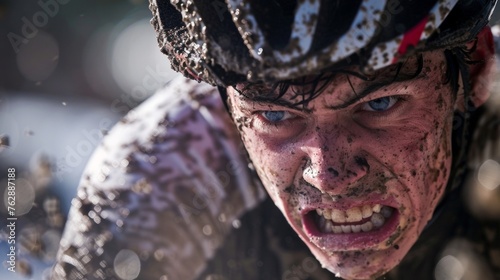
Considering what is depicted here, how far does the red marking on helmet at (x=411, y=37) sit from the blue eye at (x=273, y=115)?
16.5 inches

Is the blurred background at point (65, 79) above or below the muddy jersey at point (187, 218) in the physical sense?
below

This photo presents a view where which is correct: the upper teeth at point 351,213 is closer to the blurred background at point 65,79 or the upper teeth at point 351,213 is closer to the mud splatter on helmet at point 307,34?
the mud splatter on helmet at point 307,34

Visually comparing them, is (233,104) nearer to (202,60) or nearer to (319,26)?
(202,60)

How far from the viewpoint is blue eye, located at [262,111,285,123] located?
7.48 feet

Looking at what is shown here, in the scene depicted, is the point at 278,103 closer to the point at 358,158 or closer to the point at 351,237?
the point at 358,158

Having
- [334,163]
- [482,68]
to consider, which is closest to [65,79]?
[482,68]

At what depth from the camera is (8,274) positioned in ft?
12.5

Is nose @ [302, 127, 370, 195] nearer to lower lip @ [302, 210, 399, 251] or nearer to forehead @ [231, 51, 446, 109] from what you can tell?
forehead @ [231, 51, 446, 109]

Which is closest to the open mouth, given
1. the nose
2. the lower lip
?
the lower lip

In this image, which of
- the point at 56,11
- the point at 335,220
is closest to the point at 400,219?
the point at 335,220

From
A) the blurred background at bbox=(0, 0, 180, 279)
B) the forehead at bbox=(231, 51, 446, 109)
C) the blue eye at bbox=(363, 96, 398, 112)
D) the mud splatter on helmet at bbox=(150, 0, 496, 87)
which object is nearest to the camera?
the mud splatter on helmet at bbox=(150, 0, 496, 87)

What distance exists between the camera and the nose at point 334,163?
2127mm

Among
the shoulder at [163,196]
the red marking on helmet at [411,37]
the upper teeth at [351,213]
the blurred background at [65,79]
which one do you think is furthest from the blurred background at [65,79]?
the red marking on helmet at [411,37]

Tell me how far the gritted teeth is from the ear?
554mm
